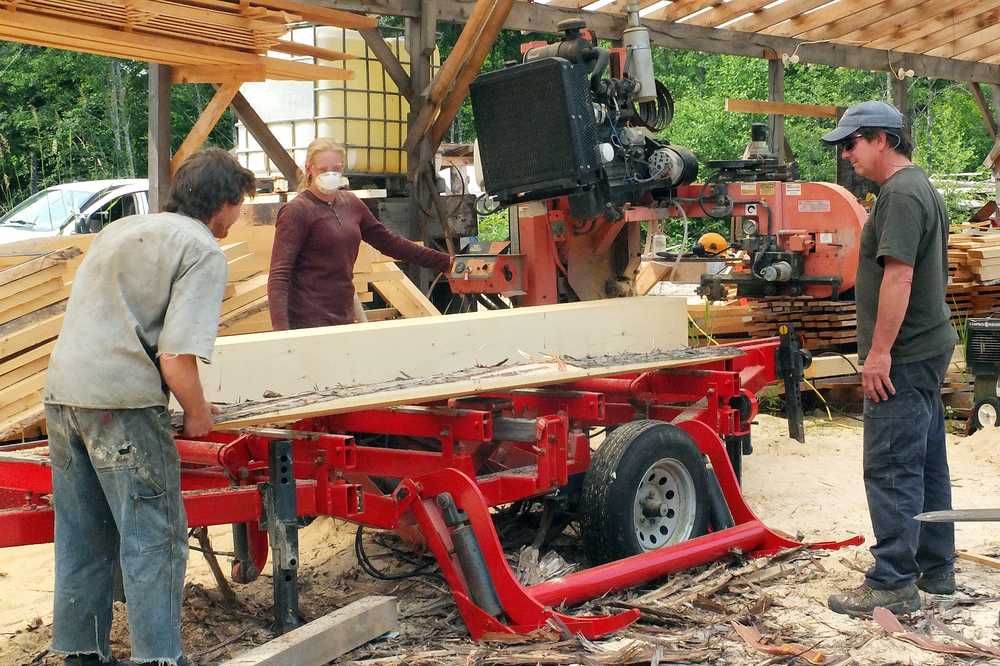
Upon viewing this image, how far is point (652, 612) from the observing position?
4785 mm

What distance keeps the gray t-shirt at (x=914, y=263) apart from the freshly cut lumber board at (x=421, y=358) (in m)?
1.14

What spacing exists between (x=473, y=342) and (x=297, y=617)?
1.85 meters

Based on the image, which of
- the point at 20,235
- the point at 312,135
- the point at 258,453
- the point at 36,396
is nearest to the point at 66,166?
the point at 20,235

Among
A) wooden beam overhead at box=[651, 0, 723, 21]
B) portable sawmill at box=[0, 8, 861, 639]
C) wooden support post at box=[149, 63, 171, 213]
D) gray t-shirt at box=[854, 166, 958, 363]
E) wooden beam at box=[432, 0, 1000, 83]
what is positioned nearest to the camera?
portable sawmill at box=[0, 8, 861, 639]

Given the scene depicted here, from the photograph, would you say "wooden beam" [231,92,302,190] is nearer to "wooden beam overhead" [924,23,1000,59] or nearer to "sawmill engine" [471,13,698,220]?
"sawmill engine" [471,13,698,220]

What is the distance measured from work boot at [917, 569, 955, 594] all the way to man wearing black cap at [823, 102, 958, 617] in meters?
0.18

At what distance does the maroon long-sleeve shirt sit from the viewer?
19.9ft

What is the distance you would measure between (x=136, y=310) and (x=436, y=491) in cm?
144

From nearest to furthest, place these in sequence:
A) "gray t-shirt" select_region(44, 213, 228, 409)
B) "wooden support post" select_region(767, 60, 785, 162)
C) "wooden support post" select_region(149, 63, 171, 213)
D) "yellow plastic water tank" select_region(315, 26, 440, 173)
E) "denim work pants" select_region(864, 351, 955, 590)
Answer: "gray t-shirt" select_region(44, 213, 228, 409)
"denim work pants" select_region(864, 351, 955, 590)
"wooden support post" select_region(149, 63, 171, 213)
"yellow plastic water tank" select_region(315, 26, 440, 173)
"wooden support post" select_region(767, 60, 785, 162)

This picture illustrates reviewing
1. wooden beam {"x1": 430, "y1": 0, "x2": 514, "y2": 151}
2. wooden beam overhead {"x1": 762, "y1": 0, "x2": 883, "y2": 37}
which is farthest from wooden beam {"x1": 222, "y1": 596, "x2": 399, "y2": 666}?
wooden beam overhead {"x1": 762, "y1": 0, "x2": 883, "y2": 37}

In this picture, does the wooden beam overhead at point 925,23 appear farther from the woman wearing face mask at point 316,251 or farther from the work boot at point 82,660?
the work boot at point 82,660

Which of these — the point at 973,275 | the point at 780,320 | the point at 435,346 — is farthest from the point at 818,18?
the point at 435,346

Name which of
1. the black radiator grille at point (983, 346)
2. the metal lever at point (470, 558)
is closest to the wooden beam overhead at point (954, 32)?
the black radiator grille at point (983, 346)

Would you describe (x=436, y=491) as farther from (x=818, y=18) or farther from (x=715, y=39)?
(x=818, y=18)
